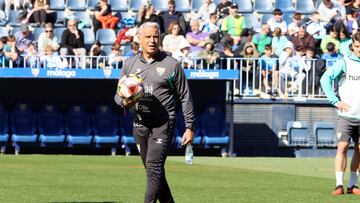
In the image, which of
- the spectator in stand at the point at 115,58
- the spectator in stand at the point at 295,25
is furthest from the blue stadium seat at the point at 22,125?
the spectator in stand at the point at 295,25

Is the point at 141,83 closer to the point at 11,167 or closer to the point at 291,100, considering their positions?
the point at 11,167

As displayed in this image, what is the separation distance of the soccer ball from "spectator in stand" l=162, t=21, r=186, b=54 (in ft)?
50.5

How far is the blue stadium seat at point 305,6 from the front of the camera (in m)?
31.2

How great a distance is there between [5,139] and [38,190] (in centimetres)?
1103

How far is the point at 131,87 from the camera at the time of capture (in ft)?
35.0

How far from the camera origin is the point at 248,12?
30.9 metres

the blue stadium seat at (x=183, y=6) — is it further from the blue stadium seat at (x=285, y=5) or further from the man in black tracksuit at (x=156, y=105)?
the man in black tracksuit at (x=156, y=105)

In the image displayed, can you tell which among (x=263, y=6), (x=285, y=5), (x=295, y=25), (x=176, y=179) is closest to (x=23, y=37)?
(x=295, y=25)

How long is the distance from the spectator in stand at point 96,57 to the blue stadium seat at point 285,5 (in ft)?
20.8

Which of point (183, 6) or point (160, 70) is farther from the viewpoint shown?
point (183, 6)

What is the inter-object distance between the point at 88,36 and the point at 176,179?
38.6 ft

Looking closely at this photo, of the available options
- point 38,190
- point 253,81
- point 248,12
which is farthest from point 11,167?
point 248,12

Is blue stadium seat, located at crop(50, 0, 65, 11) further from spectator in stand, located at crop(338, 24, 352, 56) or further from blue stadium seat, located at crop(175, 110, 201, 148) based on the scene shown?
spectator in stand, located at crop(338, 24, 352, 56)

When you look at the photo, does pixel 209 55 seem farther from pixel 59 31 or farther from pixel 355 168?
pixel 355 168
